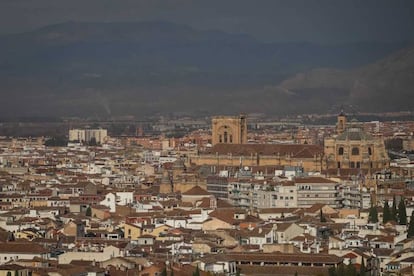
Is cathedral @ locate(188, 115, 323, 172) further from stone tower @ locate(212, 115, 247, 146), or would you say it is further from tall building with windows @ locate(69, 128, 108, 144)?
tall building with windows @ locate(69, 128, 108, 144)

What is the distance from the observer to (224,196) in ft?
196

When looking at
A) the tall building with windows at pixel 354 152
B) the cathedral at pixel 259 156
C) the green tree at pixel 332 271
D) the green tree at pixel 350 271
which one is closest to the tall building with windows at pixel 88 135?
the cathedral at pixel 259 156

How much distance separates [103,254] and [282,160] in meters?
33.3

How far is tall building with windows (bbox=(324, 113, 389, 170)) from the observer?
2685 inches

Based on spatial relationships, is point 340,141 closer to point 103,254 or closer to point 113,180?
point 113,180

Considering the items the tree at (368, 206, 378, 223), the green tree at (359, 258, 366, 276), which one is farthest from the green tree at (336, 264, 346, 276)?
the tree at (368, 206, 378, 223)

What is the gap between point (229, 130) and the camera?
82000 mm

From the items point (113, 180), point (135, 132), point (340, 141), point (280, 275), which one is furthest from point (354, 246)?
point (135, 132)

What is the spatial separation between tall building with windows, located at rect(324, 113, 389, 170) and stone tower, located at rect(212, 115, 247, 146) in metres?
11.5

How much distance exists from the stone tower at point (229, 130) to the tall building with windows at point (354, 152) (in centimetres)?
1148

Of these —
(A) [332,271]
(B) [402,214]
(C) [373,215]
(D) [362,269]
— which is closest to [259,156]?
(C) [373,215]

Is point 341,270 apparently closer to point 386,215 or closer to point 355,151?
point 386,215

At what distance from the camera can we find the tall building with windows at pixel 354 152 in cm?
6819

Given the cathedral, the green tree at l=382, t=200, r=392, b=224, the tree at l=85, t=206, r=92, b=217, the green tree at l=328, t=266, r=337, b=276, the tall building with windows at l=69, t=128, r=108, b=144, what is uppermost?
the tall building with windows at l=69, t=128, r=108, b=144
